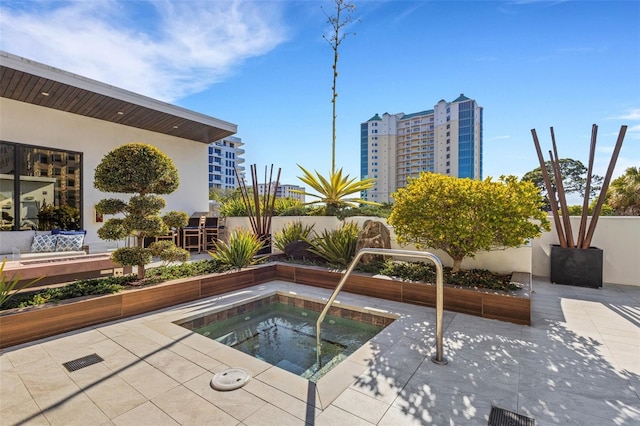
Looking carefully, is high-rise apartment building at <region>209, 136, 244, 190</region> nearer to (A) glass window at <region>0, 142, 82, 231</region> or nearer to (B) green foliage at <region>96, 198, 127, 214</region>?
(A) glass window at <region>0, 142, 82, 231</region>

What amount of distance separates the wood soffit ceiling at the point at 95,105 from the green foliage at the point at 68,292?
Result: 4759 mm

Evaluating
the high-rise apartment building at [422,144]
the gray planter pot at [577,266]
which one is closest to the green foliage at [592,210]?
the gray planter pot at [577,266]

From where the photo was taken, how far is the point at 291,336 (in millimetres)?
3402

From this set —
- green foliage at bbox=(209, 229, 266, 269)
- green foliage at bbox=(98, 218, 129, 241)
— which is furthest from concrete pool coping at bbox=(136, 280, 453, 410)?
green foliage at bbox=(98, 218, 129, 241)

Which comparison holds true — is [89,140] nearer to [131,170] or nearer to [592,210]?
[131,170]

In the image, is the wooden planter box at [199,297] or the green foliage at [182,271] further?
the green foliage at [182,271]

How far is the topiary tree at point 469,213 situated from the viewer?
391 cm

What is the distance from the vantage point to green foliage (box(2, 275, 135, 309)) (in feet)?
10.5

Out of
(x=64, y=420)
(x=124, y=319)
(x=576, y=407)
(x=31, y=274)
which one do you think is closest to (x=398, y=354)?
(x=576, y=407)

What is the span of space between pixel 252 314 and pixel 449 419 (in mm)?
2875

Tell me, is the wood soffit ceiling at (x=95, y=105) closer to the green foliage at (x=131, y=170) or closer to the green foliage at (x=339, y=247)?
the green foliage at (x=131, y=170)

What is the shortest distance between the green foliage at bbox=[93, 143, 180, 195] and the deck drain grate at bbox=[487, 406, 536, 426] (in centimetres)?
461

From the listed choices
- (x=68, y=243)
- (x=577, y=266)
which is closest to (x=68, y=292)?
(x=68, y=243)

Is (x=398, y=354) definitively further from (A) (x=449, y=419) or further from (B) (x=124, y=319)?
(B) (x=124, y=319)
